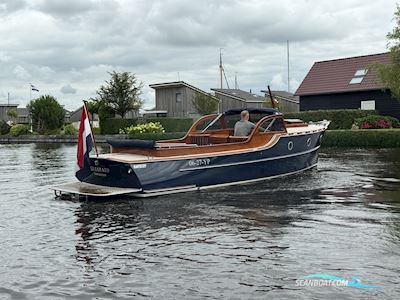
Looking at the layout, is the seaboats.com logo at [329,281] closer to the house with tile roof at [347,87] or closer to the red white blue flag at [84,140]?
the red white blue flag at [84,140]

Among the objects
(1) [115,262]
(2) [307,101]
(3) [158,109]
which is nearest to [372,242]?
(1) [115,262]

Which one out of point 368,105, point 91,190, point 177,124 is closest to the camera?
point 91,190

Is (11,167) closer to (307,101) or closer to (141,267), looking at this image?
(141,267)

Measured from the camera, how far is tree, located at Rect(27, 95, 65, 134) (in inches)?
2172

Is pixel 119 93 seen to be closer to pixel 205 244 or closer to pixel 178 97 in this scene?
pixel 178 97

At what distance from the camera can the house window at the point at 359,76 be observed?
37625 millimetres

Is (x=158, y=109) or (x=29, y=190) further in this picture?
(x=158, y=109)

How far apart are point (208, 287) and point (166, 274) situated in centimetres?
67

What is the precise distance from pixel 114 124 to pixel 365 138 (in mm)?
25863

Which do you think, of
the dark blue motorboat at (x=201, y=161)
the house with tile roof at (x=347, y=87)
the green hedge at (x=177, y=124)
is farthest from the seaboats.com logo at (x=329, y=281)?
the green hedge at (x=177, y=124)

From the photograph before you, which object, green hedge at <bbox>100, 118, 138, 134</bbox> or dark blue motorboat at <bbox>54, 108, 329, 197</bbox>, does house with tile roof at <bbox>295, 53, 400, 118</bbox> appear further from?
dark blue motorboat at <bbox>54, 108, 329, 197</bbox>

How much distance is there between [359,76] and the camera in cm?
3791

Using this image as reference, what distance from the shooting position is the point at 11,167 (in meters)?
20.6

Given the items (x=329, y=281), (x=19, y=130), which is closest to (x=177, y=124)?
(x=19, y=130)
